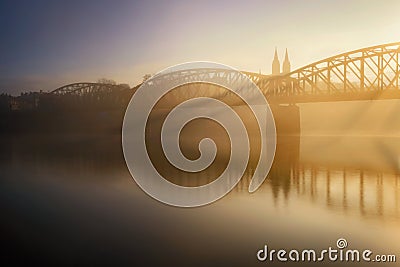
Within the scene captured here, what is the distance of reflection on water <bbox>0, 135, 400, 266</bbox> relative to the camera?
354 inches

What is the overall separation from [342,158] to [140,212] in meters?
19.9

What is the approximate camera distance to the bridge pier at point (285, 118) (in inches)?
2119

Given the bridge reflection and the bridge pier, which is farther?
the bridge pier

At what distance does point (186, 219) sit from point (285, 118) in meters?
44.0

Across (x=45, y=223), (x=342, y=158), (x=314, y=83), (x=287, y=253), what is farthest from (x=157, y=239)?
Result: (x=314, y=83)

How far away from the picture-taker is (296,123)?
185 ft
